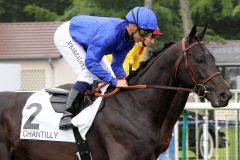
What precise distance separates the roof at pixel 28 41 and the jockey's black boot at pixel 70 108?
1824 centimetres

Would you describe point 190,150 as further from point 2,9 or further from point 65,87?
point 2,9

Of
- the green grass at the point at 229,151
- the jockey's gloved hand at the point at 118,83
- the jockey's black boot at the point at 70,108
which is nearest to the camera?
the jockey's gloved hand at the point at 118,83

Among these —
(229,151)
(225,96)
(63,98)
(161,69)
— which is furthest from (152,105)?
(229,151)

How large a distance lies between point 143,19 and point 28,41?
69.6 feet

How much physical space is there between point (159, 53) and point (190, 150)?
8.60 ft

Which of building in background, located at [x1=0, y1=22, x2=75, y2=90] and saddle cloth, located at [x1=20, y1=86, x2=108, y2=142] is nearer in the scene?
saddle cloth, located at [x1=20, y1=86, x2=108, y2=142]

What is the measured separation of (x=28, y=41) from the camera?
2717 cm

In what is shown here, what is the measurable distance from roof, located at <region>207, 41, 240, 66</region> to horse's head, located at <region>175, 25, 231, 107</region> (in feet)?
78.7

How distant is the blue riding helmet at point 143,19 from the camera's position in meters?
6.32

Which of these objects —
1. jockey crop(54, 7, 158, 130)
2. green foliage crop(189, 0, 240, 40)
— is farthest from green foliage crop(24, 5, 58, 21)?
jockey crop(54, 7, 158, 130)

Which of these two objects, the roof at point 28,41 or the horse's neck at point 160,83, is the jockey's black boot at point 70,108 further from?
the roof at point 28,41

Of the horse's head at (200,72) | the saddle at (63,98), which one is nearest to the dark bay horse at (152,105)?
the horse's head at (200,72)

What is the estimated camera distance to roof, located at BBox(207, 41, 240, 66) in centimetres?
3023

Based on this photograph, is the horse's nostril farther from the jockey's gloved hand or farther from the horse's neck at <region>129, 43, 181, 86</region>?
the jockey's gloved hand
